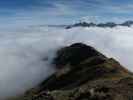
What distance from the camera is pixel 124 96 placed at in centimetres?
14162

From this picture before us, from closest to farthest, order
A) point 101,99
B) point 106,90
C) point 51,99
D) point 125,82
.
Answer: point 101,99
point 106,90
point 51,99
point 125,82

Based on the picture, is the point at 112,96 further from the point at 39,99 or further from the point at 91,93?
the point at 39,99

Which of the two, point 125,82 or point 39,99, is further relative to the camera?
point 125,82

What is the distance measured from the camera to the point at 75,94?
157m

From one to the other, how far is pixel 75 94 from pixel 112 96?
960 inches

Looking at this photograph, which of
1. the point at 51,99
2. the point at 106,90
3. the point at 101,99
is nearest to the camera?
the point at 101,99

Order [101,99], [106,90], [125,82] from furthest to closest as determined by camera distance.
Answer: [125,82], [106,90], [101,99]

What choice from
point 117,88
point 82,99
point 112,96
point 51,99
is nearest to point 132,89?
point 117,88

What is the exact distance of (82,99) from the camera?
143250 mm

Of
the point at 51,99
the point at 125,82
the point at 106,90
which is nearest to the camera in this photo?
the point at 106,90

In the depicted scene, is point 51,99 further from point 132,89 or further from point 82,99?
point 132,89

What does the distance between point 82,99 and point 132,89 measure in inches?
1130

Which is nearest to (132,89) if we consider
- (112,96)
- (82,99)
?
(112,96)

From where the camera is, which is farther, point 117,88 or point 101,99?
point 117,88
